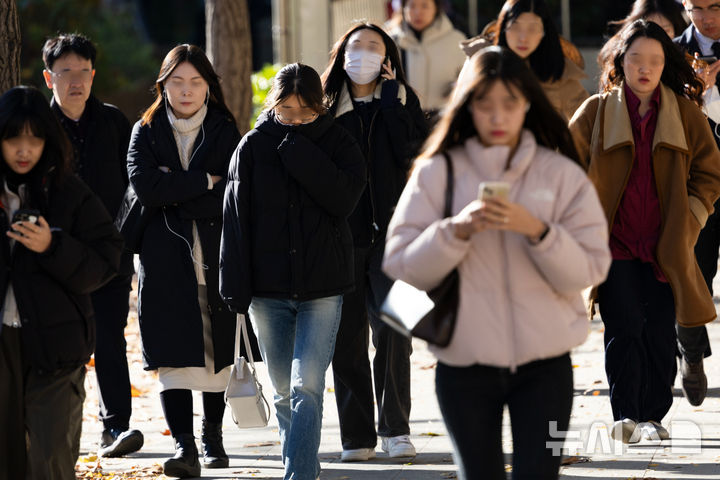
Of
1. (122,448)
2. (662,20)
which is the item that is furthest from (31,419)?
(662,20)

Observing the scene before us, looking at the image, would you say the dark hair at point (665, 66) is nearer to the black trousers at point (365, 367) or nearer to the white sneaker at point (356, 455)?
the black trousers at point (365, 367)

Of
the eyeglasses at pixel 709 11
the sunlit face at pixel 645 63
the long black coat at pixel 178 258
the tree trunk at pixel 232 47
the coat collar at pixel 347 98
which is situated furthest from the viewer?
the tree trunk at pixel 232 47

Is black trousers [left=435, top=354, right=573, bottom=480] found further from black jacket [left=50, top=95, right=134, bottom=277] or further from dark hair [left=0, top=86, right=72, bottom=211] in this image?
black jacket [left=50, top=95, right=134, bottom=277]

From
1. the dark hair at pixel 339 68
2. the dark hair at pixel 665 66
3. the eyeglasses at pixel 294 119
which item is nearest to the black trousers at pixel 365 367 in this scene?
the dark hair at pixel 339 68

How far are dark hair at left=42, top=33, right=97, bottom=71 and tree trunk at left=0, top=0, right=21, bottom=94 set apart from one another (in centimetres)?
39

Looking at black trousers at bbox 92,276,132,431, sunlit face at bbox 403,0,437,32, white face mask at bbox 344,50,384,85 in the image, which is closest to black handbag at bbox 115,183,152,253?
black trousers at bbox 92,276,132,431

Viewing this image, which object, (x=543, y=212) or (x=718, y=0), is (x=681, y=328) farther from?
(x=543, y=212)

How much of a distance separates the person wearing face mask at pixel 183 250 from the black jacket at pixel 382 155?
723mm

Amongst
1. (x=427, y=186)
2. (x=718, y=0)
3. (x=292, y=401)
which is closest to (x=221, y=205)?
(x=292, y=401)

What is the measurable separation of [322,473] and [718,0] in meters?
3.75

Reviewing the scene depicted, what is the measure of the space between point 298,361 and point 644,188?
2.00 m

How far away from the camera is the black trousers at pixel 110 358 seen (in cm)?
736

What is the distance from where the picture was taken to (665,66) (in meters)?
6.56

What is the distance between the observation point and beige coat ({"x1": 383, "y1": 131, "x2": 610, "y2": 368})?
4.15 meters
